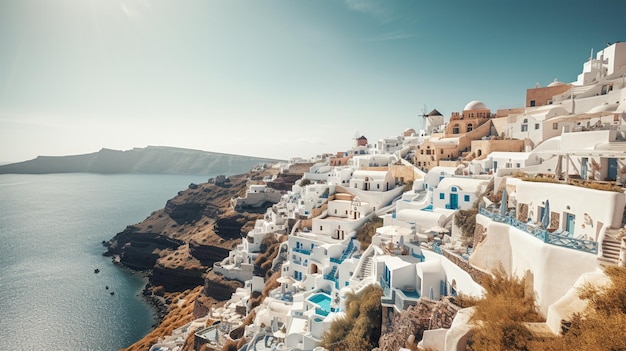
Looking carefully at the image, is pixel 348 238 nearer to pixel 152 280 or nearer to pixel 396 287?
pixel 396 287

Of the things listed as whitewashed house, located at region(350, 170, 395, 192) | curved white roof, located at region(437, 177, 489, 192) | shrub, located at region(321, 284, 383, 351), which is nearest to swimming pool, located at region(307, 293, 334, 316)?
shrub, located at region(321, 284, 383, 351)

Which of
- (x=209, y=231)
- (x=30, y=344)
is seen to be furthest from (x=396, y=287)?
(x=209, y=231)

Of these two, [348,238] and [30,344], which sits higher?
[348,238]

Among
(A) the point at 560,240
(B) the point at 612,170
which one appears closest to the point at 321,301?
(A) the point at 560,240

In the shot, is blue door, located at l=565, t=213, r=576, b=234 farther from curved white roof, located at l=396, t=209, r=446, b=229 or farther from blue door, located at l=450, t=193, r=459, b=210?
blue door, located at l=450, t=193, r=459, b=210

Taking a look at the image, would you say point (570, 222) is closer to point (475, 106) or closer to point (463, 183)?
point (463, 183)

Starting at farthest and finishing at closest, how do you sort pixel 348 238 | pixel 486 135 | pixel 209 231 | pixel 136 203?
pixel 136 203 < pixel 209 231 < pixel 486 135 < pixel 348 238

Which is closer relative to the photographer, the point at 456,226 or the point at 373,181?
the point at 456,226

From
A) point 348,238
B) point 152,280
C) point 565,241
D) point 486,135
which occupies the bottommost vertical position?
point 152,280
